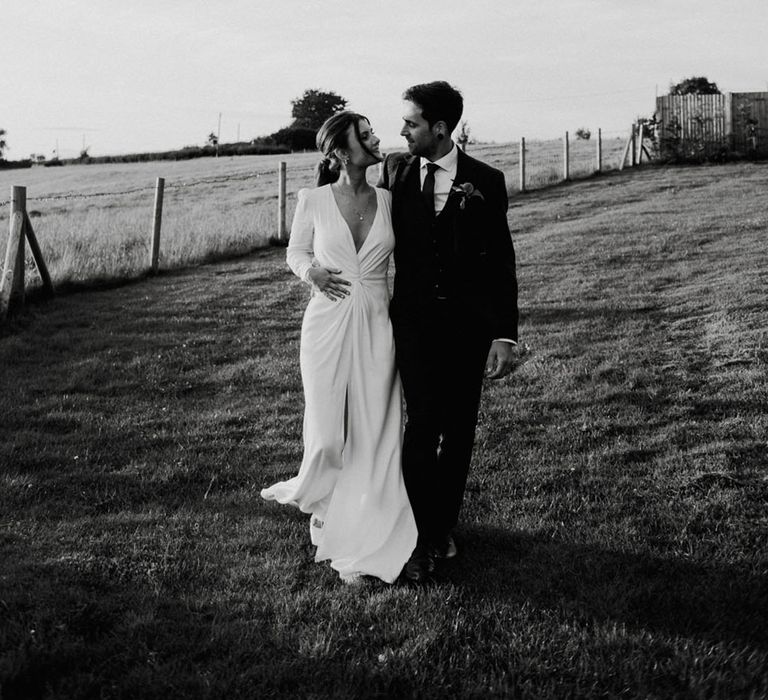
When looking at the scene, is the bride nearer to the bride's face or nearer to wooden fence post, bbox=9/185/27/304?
the bride's face

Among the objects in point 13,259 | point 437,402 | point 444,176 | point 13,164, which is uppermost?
point 13,164

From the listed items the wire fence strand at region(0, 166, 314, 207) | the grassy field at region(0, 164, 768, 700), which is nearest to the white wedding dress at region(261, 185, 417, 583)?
the grassy field at region(0, 164, 768, 700)

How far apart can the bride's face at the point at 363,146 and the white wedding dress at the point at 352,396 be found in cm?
20

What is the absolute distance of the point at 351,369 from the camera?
472cm

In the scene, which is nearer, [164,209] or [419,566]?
[419,566]

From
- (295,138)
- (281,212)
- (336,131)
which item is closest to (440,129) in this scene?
(336,131)

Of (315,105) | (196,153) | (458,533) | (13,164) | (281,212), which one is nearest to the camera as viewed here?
(458,533)

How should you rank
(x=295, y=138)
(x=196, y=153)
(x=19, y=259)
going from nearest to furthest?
(x=19, y=259)
(x=196, y=153)
(x=295, y=138)

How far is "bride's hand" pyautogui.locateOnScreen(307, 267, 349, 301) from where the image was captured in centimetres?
463

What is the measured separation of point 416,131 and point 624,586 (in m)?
2.48

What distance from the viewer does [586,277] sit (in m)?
13.1

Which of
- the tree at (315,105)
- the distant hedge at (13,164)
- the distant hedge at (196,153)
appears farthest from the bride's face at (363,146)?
the tree at (315,105)

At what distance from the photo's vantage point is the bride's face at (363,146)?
15.0 ft

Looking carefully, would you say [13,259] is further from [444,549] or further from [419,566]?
[419,566]
